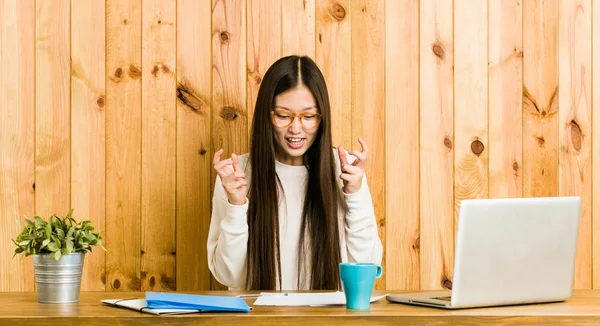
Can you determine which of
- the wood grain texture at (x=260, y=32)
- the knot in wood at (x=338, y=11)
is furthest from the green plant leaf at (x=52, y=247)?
the knot in wood at (x=338, y=11)

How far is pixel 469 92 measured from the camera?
8.15 ft

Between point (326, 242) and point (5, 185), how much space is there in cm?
110

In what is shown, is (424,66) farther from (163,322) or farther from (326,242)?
(163,322)

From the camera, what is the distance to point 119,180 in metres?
2.43

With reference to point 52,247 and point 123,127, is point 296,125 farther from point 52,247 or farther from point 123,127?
point 52,247

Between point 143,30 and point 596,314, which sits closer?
point 596,314

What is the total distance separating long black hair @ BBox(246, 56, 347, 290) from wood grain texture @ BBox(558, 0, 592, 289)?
0.84 m

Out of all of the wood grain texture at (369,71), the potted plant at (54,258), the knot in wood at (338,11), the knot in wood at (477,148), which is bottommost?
the potted plant at (54,258)

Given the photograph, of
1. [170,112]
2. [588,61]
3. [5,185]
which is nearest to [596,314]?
[588,61]

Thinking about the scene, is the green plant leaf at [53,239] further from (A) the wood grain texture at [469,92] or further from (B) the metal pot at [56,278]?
(A) the wood grain texture at [469,92]

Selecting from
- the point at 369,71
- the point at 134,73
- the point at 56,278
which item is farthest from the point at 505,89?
the point at 56,278

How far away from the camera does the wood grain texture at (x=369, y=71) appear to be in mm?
2467

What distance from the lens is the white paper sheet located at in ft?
5.03

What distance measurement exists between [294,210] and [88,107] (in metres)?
0.78
